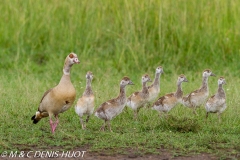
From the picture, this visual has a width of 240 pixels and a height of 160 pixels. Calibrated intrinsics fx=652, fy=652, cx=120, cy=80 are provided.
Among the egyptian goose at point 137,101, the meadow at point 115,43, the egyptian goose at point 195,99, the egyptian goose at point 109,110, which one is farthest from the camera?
the meadow at point 115,43

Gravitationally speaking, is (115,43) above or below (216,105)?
above

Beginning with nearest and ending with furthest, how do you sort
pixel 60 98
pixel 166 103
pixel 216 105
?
1. pixel 60 98
2. pixel 216 105
3. pixel 166 103

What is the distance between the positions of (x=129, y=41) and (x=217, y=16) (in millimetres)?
1884

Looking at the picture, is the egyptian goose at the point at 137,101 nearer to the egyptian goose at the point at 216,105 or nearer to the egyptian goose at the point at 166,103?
the egyptian goose at the point at 166,103

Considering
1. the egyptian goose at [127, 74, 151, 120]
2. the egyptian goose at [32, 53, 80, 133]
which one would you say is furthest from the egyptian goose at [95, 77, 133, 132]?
the egyptian goose at [127, 74, 151, 120]

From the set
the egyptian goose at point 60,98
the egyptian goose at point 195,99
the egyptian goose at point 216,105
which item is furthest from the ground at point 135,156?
the egyptian goose at point 195,99

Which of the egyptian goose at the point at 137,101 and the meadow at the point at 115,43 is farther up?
the meadow at the point at 115,43

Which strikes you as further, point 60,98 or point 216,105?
point 216,105

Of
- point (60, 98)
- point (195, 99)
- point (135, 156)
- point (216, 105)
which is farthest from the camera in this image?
point (195, 99)

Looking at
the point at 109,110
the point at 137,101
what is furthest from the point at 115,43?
the point at 109,110

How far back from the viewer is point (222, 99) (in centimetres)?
894

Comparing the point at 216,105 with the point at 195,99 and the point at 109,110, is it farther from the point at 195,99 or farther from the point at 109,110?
the point at 109,110

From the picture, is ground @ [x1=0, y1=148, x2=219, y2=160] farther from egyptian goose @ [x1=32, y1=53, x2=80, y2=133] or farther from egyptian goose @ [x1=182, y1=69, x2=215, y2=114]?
egyptian goose @ [x1=182, y1=69, x2=215, y2=114]

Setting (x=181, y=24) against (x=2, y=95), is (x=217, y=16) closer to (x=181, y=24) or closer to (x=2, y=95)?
(x=181, y=24)
